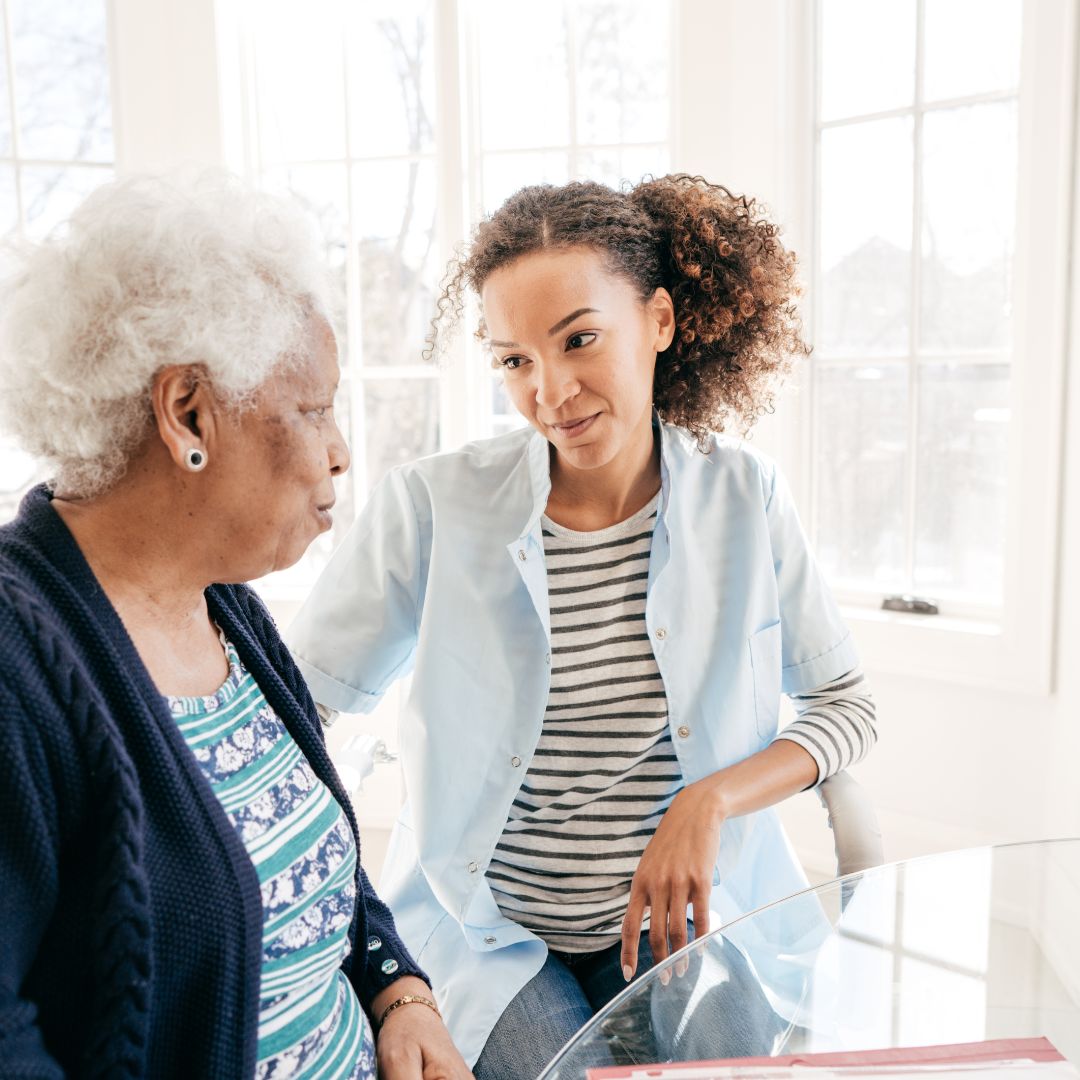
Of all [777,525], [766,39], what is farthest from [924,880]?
[766,39]

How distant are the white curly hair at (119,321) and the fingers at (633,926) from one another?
687mm

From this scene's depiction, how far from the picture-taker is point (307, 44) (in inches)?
122

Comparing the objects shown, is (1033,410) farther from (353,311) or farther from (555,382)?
(353,311)

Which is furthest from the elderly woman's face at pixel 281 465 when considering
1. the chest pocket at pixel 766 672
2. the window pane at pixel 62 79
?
the window pane at pixel 62 79

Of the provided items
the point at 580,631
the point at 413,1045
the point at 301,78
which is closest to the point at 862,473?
the point at 580,631

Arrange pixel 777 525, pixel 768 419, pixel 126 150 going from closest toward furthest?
pixel 777 525 → pixel 768 419 → pixel 126 150

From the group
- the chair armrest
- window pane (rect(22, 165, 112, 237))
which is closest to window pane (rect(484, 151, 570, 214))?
window pane (rect(22, 165, 112, 237))

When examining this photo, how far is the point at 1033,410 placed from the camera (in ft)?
7.64

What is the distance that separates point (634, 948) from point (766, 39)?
7.49ft

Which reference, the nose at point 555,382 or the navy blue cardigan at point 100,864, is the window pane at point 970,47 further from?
the navy blue cardigan at point 100,864

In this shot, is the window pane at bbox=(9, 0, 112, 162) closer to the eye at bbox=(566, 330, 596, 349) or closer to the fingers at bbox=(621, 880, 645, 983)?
the eye at bbox=(566, 330, 596, 349)

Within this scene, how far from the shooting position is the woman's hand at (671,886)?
115 cm

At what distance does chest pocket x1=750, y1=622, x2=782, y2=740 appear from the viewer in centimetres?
141

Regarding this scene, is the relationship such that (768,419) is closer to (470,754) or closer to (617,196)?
(617,196)
